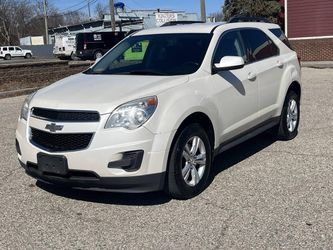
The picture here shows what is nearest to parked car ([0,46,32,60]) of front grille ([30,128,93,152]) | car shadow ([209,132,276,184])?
car shadow ([209,132,276,184])

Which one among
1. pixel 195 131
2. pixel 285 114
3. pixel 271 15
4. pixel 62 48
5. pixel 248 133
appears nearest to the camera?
pixel 195 131

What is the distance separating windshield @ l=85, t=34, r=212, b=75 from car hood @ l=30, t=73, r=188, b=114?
0.29 metres

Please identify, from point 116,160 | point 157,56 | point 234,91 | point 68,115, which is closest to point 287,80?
point 234,91

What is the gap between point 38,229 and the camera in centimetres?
428

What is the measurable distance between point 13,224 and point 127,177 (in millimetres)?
1151

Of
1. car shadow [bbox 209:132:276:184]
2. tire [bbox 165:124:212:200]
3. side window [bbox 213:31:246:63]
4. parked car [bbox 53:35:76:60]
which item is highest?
side window [bbox 213:31:246:63]

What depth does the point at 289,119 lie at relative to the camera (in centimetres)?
715

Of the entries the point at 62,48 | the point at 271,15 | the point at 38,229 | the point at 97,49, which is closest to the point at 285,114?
the point at 38,229

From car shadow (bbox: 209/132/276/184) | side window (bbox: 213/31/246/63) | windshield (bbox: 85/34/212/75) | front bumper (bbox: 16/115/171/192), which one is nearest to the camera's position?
front bumper (bbox: 16/115/171/192)

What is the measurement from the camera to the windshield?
5.30 m

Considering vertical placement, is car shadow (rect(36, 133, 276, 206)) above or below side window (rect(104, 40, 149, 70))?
below

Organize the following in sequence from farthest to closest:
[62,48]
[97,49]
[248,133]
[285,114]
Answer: [62,48] < [97,49] < [285,114] < [248,133]

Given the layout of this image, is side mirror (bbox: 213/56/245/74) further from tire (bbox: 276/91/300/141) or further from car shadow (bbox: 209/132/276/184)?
tire (bbox: 276/91/300/141)

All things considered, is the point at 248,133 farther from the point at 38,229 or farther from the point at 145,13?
the point at 145,13
